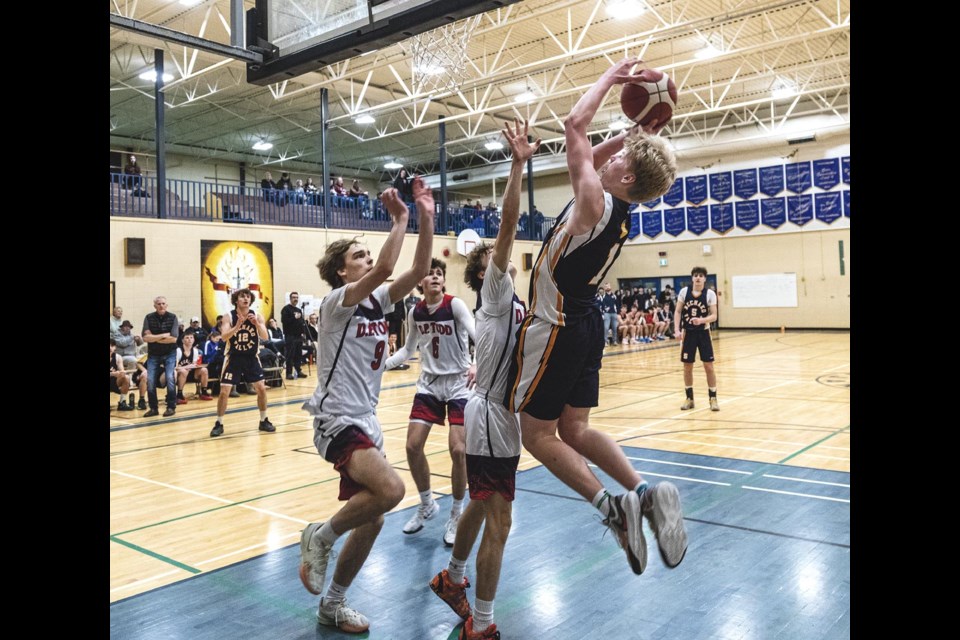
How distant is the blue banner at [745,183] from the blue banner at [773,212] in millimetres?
493

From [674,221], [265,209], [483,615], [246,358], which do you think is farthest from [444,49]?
[674,221]

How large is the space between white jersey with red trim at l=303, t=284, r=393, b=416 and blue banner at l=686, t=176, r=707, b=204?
22.0 meters

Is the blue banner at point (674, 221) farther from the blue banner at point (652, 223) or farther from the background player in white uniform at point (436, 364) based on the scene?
the background player in white uniform at point (436, 364)

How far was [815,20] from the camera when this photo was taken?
15594 millimetres

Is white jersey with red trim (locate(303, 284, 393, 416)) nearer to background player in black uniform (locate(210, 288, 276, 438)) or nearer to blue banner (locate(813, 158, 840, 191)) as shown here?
background player in black uniform (locate(210, 288, 276, 438))

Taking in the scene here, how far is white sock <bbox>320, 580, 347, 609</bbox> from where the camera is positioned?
10.5ft

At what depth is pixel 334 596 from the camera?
10.5 feet

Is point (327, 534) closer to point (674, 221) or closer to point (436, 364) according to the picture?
point (436, 364)

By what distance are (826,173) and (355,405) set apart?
2137 cm

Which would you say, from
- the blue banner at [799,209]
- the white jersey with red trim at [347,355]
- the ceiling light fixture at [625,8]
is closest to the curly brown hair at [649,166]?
the white jersey with red trim at [347,355]
